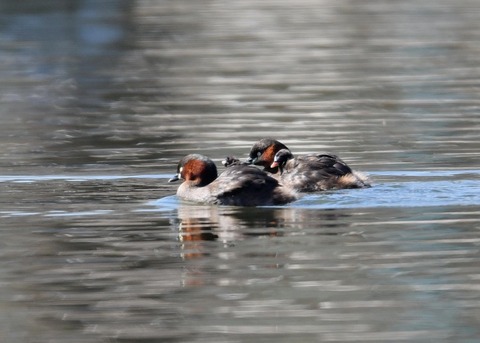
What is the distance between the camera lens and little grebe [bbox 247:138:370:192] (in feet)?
43.0

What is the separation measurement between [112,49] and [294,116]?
1361 cm

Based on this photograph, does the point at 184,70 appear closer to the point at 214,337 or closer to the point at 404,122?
the point at 404,122

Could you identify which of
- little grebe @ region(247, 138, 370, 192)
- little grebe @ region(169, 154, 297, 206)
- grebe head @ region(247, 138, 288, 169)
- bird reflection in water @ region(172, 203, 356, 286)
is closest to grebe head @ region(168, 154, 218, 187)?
little grebe @ region(169, 154, 297, 206)

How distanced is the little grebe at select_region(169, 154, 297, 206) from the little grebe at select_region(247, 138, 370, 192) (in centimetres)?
48

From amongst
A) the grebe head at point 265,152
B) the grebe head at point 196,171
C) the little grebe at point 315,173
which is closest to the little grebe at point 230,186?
the grebe head at point 196,171

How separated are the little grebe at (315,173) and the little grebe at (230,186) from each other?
1.56 feet

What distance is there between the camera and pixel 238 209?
1255 cm

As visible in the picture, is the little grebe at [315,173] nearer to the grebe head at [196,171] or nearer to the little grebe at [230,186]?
the little grebe at [230,186]

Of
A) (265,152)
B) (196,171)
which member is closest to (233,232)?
(196,171)

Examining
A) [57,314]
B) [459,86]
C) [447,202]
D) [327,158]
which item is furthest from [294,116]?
[57,314]

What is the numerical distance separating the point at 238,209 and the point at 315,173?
1083 millimetres

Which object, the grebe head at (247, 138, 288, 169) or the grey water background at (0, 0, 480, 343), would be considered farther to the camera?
the grebe head at (247, 138, 288, 169)

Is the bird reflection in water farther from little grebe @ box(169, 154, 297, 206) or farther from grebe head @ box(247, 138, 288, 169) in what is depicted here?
grebe head @ box(247, 138, 288, 169)

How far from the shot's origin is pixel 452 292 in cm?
898
